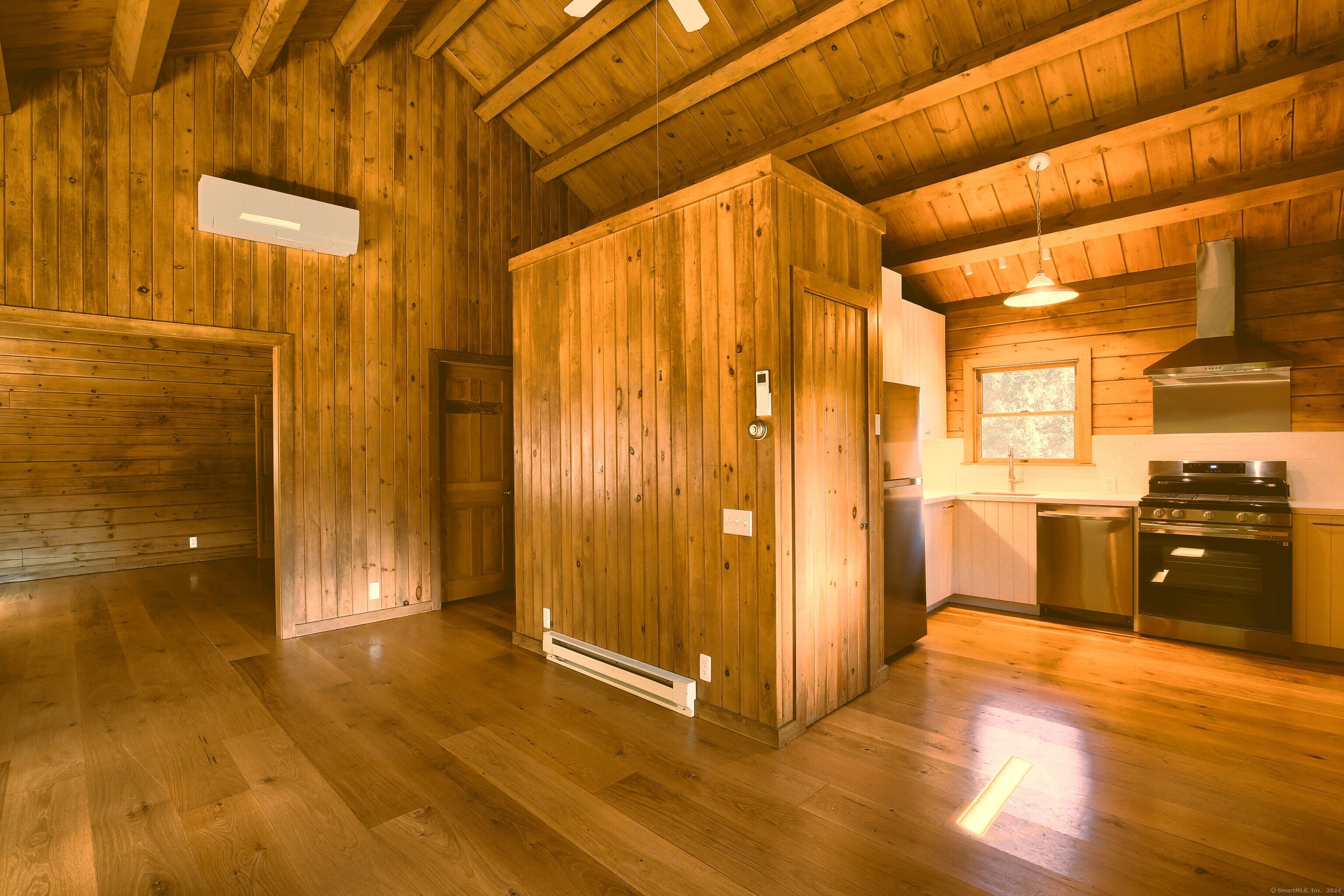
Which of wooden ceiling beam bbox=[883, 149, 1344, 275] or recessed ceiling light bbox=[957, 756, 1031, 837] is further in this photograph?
wooden ceiling beam bbox=[883, 149, 1344, 275]

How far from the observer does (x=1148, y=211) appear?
4.05m

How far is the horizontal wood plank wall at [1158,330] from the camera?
412cm

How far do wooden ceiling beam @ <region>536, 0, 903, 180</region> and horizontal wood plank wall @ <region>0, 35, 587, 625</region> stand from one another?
2.24 feet

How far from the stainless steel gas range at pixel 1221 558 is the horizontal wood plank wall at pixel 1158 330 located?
554mm

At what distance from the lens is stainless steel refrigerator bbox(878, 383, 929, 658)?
3.58 metres

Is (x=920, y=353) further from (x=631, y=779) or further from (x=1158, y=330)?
(x=631, y=779)

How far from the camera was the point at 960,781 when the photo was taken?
236cm

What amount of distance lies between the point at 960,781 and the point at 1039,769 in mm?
367

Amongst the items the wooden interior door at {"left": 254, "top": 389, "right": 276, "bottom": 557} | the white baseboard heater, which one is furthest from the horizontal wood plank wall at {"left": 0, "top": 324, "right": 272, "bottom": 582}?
the white baseboard heater

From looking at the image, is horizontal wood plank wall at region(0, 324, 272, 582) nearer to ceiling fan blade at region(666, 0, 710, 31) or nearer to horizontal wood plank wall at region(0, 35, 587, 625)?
horizontal wood plank wall at region(0, 35, 587, 625)

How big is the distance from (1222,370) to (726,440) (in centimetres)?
396

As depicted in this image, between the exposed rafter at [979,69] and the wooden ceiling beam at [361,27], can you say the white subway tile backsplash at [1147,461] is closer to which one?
the exposed rafter at [979,69]

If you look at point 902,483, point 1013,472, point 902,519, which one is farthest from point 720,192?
point 1013,472

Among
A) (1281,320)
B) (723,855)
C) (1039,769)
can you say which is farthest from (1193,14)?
(723,855)
